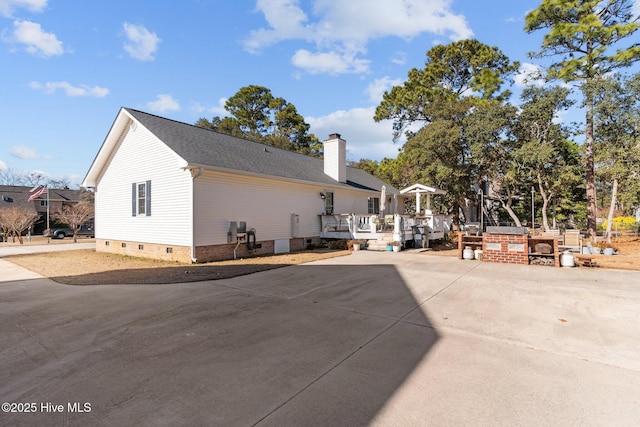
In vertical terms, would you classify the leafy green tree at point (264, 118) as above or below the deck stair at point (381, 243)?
above

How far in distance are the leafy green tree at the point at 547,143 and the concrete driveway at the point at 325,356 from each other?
43.8 ft

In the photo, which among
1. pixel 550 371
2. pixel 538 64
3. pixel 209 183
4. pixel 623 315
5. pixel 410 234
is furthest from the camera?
pixel 538 64

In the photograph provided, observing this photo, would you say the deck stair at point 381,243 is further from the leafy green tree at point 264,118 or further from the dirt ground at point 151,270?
the leafy green tree at point 264,118

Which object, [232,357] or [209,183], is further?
[209,183]

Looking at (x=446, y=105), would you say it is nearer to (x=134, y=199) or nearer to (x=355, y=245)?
(x=355, y=245)

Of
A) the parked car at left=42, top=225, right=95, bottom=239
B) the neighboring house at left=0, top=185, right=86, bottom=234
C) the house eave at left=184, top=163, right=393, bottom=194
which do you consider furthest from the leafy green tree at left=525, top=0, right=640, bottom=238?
the neighboring house at left=0, top=185, right=86, bottom=234

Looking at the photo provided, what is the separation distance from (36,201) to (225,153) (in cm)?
3965

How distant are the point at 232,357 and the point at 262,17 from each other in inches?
589

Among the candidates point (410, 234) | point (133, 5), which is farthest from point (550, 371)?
point (133, 5)

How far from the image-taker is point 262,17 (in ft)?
45.0

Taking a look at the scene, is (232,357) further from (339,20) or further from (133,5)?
(339,20)

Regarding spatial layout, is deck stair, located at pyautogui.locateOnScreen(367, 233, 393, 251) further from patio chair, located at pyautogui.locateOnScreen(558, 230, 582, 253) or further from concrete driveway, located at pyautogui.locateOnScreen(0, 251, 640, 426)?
patio chair, located at pyautogui.locateOnScreen(558, 230, 582, 253)

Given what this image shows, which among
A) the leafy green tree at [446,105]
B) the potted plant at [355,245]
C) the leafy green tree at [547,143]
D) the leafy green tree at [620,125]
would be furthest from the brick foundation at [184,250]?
the leafy green tree at [620,125]

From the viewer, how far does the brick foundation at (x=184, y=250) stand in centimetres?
1114
